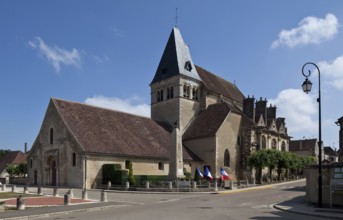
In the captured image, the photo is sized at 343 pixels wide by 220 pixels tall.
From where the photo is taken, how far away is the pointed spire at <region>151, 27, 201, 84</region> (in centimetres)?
5334

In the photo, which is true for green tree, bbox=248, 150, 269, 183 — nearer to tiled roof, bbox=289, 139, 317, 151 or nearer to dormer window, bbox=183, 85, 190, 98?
dormer window, bbox=183, 85, 190, 98

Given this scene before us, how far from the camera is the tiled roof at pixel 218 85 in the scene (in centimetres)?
5685

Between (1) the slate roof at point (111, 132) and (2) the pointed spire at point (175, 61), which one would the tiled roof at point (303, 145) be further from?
(1) the slate roof at point (111, 132)

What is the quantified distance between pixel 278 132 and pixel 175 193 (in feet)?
122

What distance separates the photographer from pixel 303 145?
87.9m

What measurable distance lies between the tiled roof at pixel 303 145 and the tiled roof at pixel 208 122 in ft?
138

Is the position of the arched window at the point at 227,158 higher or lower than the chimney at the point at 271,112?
lower

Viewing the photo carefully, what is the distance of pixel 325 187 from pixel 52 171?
2976 cm

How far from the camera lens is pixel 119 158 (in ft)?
126

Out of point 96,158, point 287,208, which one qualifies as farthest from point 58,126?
point 287,208

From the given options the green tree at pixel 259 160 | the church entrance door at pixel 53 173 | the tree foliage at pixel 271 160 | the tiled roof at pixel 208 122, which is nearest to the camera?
the church entrance door at pixel 53 173

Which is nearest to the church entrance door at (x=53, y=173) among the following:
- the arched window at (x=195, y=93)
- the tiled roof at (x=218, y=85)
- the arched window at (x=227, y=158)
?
the arched window at (x=227, y=158)

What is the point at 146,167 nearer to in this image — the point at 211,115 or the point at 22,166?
the point at 211,115

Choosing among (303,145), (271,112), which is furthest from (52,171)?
(303,145)
